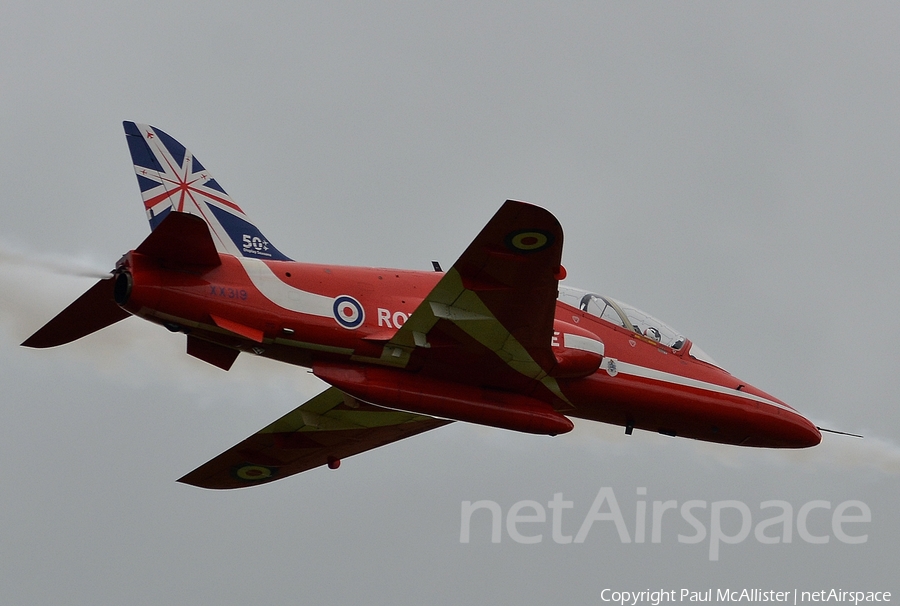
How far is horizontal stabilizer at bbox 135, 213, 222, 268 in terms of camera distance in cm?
2122

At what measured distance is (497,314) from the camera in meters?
23.1

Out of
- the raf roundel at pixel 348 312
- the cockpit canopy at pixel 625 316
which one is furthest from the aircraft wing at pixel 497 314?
the cockpit canopy at pixel 625 316

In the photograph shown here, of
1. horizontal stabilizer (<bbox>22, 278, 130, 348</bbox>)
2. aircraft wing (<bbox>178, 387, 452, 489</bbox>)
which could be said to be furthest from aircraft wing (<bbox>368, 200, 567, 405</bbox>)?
horizontal stabilizer (<bbox>22, 278, 130, 348</bbox>)

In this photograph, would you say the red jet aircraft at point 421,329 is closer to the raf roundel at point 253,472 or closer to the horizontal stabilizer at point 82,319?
the horizontal stabilizer at point 82,319

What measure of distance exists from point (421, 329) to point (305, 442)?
700 cm

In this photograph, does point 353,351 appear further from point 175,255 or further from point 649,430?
point 649,430

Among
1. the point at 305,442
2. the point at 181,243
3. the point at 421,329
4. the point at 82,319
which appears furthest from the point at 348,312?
the point at 305,442

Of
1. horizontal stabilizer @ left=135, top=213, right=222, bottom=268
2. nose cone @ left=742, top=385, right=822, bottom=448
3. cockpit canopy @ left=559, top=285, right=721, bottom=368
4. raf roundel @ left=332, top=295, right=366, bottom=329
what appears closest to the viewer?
horizontal stabilizer @ left=135, top=213, right=222, bottom=268

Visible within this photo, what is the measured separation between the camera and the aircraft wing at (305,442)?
2841 centimetres

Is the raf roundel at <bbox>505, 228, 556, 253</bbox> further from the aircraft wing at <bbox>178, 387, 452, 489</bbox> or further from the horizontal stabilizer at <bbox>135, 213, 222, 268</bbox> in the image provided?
the aircraft wing at <bbox>178, 387, 452, 489</bbox>

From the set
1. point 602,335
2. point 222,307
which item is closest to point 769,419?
point 602,335

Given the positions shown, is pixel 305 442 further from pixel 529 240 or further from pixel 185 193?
pixel 529 240

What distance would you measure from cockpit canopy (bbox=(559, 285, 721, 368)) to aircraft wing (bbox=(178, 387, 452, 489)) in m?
4.53

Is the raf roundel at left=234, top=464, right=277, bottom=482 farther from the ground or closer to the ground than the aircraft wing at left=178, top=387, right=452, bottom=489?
closer to the ground
